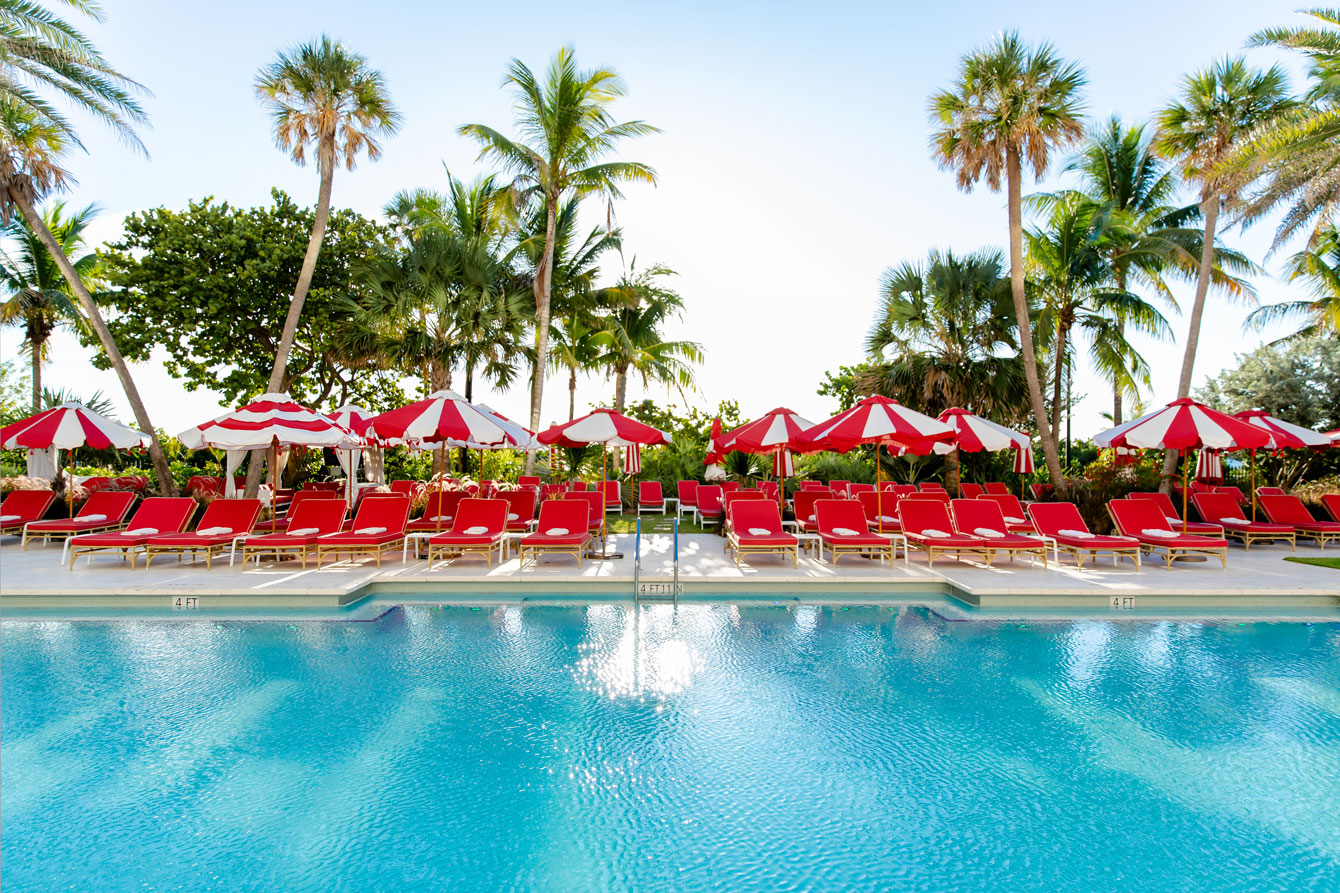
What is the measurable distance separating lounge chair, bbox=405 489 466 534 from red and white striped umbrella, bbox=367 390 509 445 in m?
1.70

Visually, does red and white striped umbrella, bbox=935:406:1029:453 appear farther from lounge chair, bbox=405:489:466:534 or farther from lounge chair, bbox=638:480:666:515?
lounge chair, bbox=405:489:466:534

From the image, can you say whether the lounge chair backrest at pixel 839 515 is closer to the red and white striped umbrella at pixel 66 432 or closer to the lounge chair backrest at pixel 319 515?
the lounge chair backrest at pixel 319 515

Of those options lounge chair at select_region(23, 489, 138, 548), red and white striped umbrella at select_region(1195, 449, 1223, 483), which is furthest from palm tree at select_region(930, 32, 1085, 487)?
lounge chair at select_region(23, 489, 138, 548)

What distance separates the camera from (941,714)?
4883 mm

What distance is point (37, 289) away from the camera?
2159cm

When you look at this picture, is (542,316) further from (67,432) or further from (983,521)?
(983,521)

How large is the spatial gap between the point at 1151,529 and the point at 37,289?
31304 mm

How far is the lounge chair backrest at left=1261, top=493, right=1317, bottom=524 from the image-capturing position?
12609mm

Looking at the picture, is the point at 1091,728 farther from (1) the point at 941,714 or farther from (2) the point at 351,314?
(2) the point at 351,314

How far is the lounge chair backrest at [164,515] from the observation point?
1009 cm

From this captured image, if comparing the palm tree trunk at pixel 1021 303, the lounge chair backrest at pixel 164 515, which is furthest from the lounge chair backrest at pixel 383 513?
the palm tree trunk at pixel 1021 303

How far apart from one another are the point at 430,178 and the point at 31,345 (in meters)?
15.0

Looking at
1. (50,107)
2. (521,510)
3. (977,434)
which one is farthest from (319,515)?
(50,107)

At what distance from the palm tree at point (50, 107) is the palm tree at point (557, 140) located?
744 centimetres
